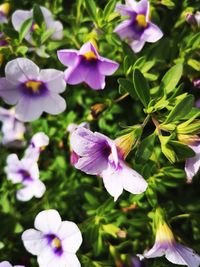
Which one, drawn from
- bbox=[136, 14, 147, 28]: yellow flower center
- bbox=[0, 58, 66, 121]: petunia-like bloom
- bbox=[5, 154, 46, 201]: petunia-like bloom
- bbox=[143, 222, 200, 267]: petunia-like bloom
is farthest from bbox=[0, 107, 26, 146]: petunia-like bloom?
bbox=[143, 222, 200, 267]: petunia-like bloom

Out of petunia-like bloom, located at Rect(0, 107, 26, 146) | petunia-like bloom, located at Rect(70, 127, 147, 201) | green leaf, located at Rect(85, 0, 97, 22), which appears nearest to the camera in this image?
petunia-like bloom, located at Rect(70, 127, 147, 201)

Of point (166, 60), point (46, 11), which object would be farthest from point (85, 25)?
point (166, 60)

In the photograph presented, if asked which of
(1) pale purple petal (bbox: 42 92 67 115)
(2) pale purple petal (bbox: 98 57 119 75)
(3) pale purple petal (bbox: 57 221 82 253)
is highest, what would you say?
(2) pale purple petal (bbox: 98 57 119 75)

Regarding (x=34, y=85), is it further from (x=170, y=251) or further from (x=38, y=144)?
(x=170, y=251)

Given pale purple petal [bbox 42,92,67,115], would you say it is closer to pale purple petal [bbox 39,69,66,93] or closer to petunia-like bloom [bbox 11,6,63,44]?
pale purple petal [bbox 39,69,66,93]

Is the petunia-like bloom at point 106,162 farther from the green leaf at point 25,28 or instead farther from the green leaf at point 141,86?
the green leaf at point 25,28

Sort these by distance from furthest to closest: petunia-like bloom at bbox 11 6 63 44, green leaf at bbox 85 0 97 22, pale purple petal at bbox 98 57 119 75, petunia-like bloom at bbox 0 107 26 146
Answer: petunia-like bloom at bbox 0 107 26 146, petunia-like bloom at bbox 11 6 63 44, green leaf at bbox 85 0 97 22, pale purple petal at bbox 98 57 119 75

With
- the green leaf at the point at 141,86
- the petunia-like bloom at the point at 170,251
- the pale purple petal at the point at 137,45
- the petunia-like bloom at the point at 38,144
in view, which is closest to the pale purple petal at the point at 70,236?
the petunia-like bloom at the point at 170,251

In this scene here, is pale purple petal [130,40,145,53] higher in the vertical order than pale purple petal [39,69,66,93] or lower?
higher
